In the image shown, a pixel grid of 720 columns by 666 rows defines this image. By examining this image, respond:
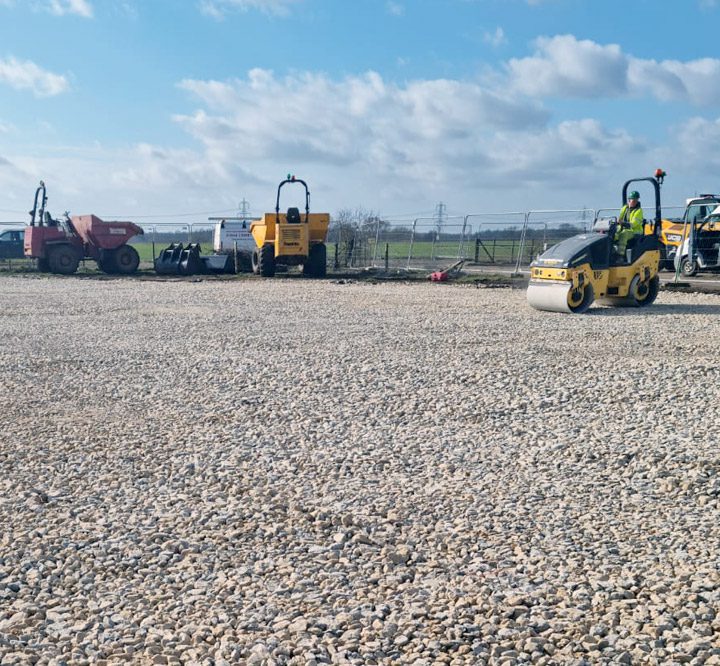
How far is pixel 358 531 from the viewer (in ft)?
13.6

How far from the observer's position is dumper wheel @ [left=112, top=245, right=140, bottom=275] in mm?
28812

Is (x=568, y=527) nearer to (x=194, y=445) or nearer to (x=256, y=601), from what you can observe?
(x=256, y=601)

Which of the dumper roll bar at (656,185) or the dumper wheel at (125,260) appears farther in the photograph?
the dumper wheel at (125,260)

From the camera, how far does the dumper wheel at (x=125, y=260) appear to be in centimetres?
2881

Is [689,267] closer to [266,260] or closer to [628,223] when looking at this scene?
[628,223]

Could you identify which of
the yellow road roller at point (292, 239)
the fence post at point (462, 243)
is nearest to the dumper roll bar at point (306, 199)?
the yellow road roller at point (292, 239)

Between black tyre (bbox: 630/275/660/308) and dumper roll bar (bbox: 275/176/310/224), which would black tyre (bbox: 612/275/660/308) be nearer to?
black tyre (bbox: 630/275/660/308)

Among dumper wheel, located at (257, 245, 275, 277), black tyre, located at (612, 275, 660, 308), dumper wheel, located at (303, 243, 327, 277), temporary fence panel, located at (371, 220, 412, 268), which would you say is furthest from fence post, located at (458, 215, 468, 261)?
black tyre, located at (612, 275, 660, 308)

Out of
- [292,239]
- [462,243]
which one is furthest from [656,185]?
[462,243]

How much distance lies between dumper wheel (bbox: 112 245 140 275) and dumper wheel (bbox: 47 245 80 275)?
1376mm

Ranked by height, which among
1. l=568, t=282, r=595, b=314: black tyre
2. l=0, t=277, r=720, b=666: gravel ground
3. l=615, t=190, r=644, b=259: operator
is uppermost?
l=615, t=190, r=644, b=259: operator

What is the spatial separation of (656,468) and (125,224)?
26396mm

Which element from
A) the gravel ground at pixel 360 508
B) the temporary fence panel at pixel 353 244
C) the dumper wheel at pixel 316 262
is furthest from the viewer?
the temporary fence panel at pixel 353 244

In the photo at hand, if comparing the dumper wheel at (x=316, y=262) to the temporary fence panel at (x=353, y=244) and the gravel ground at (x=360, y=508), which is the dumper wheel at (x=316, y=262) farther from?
the gravel ground at (x=360, y=508)
